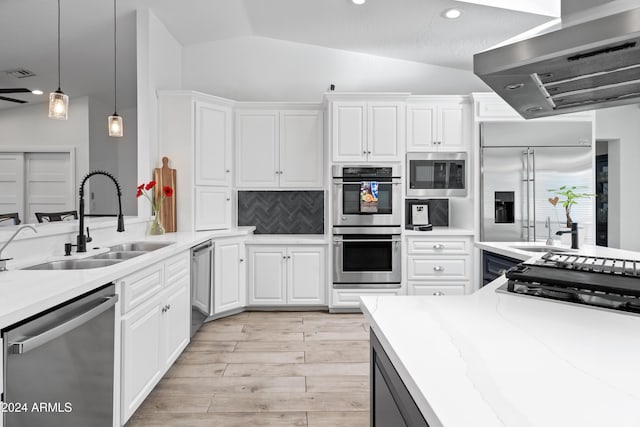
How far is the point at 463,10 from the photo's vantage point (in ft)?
10.8

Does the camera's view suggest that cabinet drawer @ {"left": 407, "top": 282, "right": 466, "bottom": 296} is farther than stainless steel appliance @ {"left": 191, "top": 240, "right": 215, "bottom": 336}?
Yes

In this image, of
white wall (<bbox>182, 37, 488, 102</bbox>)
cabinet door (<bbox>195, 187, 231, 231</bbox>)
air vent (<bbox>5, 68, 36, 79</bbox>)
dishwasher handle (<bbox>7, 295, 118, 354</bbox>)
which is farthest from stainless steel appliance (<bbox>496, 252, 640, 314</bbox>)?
air vent (<bbox>5, 68, 36, 79</bbox>)

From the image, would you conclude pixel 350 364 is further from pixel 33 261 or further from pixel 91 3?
pixel 91 3

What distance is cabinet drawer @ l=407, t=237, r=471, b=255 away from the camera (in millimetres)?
3932

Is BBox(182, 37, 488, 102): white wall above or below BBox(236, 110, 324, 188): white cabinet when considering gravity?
above

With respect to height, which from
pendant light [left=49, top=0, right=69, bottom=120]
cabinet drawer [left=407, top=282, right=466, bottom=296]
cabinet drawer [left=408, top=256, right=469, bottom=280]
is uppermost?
pendant light [left=49, top=0, right=69, bottom=120]

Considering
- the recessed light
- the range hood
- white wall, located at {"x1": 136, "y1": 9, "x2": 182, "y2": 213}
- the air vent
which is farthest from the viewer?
the air vent

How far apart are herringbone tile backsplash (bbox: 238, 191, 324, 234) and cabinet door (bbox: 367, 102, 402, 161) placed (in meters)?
A: 1.00

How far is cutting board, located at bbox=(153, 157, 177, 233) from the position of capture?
361 cm

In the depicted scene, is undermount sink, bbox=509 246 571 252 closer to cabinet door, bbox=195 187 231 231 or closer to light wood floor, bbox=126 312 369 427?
light wood floor, bbox=126 312 369 427

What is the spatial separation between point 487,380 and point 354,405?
1.74m

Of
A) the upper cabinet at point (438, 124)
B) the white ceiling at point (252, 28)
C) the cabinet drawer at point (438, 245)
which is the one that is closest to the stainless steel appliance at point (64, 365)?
the cabinet drawer at point (438, 245)

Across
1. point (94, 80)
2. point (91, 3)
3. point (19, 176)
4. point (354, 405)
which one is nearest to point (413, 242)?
point (354, 405)

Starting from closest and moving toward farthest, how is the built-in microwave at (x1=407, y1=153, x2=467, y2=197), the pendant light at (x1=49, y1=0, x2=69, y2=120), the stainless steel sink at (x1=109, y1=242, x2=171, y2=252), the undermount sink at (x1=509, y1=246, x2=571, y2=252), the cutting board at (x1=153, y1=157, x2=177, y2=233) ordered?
the pendant light at (x1=49, y1=0, x2=69, y2=120) < the undermount sink at (x1=509, y1=246, x2=571, y2=252) < the stainless steel sink at (x1=109, y1=242, x2=171, y2=252) < the cutting board at (x1=153, y1=157, x2=177, y2=233) < the built-in microwave at (x1=407, y1=153, x2=467, y2=197)
